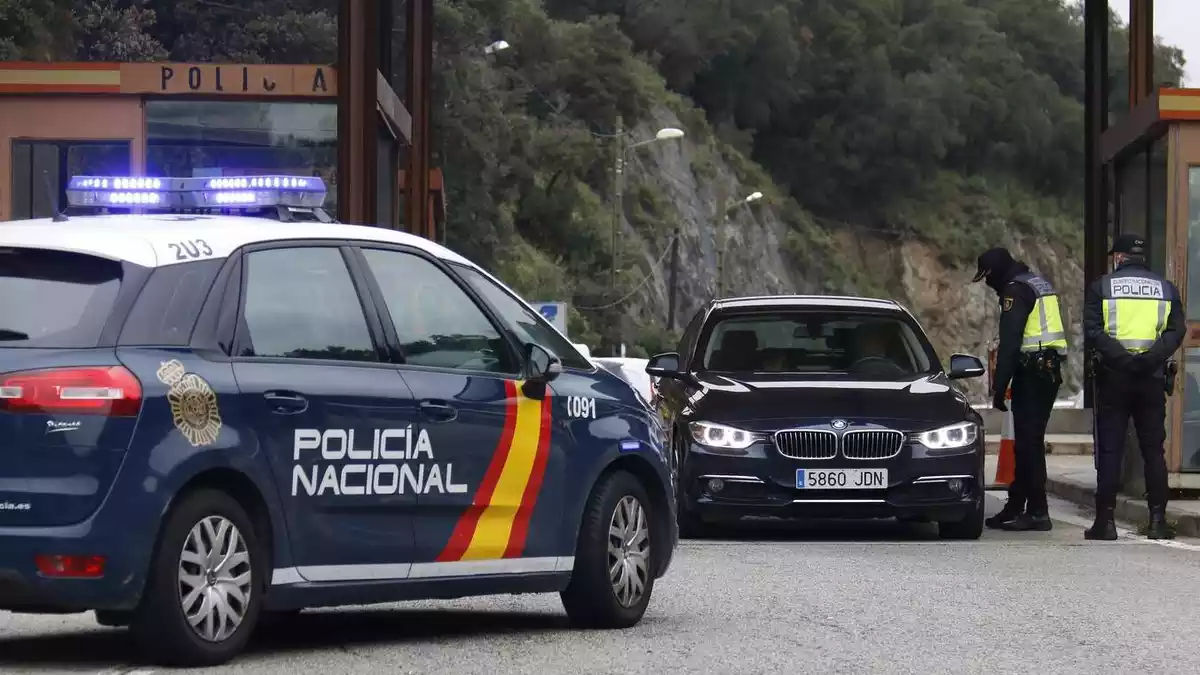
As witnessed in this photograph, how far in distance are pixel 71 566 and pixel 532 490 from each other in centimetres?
225

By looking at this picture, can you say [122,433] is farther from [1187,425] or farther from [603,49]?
[603,49]

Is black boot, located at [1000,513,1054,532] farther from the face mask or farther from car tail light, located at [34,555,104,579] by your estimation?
car tail light, located at [34,555,104,579]

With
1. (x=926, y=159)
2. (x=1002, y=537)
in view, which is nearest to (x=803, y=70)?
(x=926, y=159)

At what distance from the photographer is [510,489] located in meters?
8.49

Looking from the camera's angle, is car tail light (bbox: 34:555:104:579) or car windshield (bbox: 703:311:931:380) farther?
car windshield (bbox: 703:311:931:380)

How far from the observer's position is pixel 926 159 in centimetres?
11106

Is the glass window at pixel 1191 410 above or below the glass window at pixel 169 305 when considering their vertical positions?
below

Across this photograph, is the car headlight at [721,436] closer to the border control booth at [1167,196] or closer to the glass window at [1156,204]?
the border control booth at [1167,196]

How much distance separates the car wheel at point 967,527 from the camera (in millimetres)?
14391

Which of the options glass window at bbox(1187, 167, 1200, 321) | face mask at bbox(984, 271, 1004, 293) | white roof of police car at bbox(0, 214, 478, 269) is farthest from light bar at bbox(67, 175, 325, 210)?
glass window at bbox(1187, 167, 1200, 321)

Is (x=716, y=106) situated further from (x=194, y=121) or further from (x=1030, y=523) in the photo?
(x=1030, y=523)

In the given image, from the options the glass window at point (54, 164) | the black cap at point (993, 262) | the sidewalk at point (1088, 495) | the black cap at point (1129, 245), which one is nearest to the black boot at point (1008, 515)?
the sidewalk at point (1088, 495)

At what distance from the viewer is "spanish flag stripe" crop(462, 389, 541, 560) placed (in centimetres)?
838

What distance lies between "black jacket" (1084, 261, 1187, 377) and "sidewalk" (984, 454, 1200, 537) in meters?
1.26
